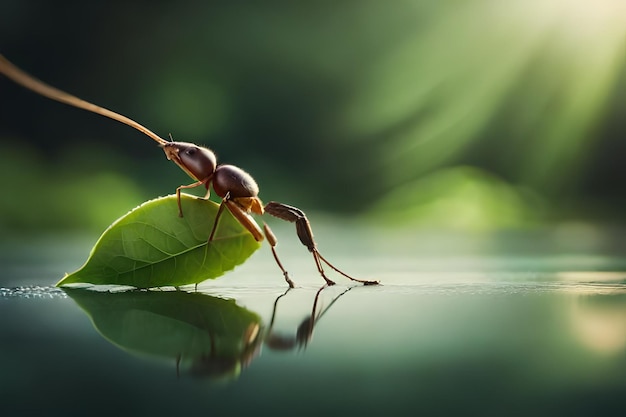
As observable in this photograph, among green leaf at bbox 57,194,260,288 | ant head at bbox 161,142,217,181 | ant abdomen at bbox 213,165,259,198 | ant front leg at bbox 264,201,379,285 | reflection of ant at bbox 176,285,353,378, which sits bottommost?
reflection of ant at bbox 176,285,353,378

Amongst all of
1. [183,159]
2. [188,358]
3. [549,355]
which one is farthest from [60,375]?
[183,159]

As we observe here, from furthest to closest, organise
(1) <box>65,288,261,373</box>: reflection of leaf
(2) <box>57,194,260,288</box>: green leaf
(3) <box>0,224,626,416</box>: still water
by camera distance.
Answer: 1. (2) <box>57,194,260,288</box>: green leaf
2. (1) <box>65,288,261,373</box>: reflection of leaf
3. (3) <box>0,224,626,416</box>: still water

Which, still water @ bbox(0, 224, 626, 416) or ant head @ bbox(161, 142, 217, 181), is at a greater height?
ant head @ bbox(161, 142, 217, 181)

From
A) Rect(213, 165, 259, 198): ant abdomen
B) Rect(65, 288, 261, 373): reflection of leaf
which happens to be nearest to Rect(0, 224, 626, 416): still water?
Rect(65, 288, 261, 373): reflection of leaf

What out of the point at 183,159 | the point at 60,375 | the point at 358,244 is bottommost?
the point at 60,375

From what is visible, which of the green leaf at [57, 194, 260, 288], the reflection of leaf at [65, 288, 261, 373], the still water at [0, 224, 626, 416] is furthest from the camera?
the green leaf at [57, 194, 260, 288]

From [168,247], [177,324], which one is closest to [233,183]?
[168,247]

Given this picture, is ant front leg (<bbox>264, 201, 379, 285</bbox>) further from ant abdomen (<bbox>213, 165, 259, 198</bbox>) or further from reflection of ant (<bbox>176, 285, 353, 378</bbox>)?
reflection of ant (<bbox>176, 285, 353, 378</bbox>)

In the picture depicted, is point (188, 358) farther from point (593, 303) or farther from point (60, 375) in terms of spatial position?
point (593, 303)
